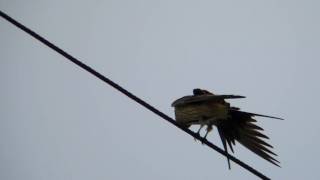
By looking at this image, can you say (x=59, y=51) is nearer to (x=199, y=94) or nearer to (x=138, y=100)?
(x=138, y=100)

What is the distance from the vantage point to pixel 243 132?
243 inches

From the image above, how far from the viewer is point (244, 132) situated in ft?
20.2

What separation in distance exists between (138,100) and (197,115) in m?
2.43

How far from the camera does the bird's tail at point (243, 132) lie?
5.89m

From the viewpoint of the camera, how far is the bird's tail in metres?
5.89

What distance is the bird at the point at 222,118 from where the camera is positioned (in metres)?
6.07

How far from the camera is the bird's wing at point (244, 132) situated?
19.4ft

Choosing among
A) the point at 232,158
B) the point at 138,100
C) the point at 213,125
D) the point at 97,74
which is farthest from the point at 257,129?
the point at 97,74

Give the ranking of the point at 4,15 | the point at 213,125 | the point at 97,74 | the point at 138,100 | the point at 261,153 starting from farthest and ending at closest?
the point at 213,125 → the point at 261,153 → the point at 138,100 → the point at 97,74 → the point at 4,15

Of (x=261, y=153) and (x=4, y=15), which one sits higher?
(x=4, y=15)

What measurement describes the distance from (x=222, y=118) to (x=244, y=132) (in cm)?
30

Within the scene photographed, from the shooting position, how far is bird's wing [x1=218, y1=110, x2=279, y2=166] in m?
5.90

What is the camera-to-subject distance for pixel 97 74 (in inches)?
147

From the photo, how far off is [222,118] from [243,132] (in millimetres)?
287
